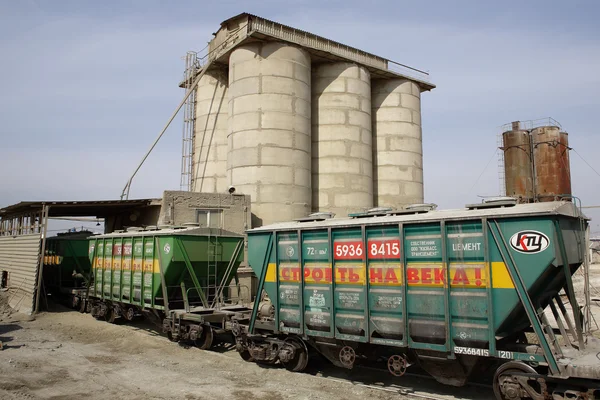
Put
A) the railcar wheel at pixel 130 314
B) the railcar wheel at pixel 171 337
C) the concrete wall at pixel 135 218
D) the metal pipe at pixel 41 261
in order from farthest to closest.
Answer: the concrete wall at pixel 135 218 → the metal pipe at pixel 41 261 → the railcar wheel at pixel 130 314 → the railcar wheel at pixel 171 337

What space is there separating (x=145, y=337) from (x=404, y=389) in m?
9.52

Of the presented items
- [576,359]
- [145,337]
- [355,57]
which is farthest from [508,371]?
[355,57]

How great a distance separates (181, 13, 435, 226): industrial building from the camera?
1142 inches

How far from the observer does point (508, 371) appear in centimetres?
802

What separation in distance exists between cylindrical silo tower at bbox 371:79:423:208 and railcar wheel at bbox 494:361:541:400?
92.3ft

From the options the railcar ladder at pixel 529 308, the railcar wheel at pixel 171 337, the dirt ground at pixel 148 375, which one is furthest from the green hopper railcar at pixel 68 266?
the railcar ladder at pixel 529 308

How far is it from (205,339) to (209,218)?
37.6ft

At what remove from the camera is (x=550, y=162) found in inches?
1182

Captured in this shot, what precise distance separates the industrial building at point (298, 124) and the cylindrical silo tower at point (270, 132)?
0.06 m

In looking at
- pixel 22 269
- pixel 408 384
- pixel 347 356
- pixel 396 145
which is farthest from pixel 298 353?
pixel 396 145

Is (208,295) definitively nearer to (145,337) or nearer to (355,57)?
(145,337)

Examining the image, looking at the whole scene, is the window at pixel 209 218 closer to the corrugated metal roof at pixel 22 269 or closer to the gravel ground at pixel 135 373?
the corrugated metal roof at pixel 22 269

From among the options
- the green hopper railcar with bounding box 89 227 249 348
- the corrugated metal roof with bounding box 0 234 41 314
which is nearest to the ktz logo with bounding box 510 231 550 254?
the green hopper railcar with bounding box 89 227 249 348

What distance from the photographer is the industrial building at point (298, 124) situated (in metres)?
29.0
